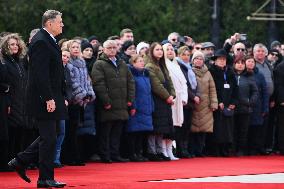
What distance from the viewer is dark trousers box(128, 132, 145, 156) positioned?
2086cm

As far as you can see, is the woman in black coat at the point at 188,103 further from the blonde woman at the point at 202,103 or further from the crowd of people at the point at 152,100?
the blonde woman at the point at 202,103

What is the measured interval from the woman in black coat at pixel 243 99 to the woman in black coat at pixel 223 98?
0.64ft

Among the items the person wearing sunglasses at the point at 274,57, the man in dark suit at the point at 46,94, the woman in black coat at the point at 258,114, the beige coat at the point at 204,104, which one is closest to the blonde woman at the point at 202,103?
the beige coat at the point at 204,104

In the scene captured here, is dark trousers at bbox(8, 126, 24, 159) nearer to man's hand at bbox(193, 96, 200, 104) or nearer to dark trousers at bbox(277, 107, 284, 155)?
man's hand at bbox(193, 96, 200, 104)

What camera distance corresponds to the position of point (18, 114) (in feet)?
58.7

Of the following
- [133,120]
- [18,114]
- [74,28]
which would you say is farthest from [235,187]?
[74,28]

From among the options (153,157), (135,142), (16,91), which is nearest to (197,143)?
(153,157)

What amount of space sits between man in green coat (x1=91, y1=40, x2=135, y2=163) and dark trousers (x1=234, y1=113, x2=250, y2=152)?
12.5 ft

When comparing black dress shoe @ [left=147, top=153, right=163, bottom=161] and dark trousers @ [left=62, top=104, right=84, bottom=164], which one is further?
black dress shoe @ [left=147, top=153, right=163, bottom=161]

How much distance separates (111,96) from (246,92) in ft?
13.6

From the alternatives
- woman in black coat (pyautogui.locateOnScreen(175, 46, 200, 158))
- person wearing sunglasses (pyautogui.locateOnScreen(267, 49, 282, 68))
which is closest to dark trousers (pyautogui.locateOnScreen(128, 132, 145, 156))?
woman in black coat (pyautogui.locateOnScreen(175, 46, 200, 158))

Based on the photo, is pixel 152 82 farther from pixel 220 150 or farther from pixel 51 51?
pixel 51 51

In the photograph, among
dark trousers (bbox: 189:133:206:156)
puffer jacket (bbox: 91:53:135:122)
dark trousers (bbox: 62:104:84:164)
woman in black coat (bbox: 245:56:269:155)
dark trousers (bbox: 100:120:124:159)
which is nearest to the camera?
dark trousers (bbox: 62:104:84:164)

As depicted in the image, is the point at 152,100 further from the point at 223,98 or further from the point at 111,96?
the point at 223,98
